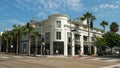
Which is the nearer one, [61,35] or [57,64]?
[57,64]

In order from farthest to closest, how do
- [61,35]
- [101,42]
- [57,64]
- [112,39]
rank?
1. [101,42]
2. [112,39]
3. [61,35]
4. [57,64]

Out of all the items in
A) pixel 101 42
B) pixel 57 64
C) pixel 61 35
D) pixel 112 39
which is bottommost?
pixel 57 64

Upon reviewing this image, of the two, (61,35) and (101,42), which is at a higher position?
(61,35)

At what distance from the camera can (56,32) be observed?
6262cm

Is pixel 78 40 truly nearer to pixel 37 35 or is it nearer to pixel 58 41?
pixel 58 41

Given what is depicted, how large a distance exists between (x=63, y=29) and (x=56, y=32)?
7.25ft

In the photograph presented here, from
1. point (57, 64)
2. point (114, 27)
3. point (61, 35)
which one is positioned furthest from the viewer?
point (114, 27)

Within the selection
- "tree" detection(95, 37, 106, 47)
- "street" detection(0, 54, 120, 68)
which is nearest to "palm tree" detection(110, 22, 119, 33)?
"tree" detection(95, 37, 106, 47)

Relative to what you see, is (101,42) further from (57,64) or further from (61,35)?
(57,64)

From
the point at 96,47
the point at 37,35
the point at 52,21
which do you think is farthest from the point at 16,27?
the point at 96,47


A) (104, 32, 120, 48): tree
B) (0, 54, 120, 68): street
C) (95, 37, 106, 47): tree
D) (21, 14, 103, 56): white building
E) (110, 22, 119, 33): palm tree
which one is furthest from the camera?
(110, 22, 119, 33): palm tree

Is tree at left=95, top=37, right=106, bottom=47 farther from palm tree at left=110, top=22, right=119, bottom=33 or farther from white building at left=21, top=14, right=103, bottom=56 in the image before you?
palm tree at left=110, top=22, right=119, bottom=33

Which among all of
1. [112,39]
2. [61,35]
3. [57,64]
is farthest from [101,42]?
[57,64]

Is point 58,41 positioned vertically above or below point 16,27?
below
